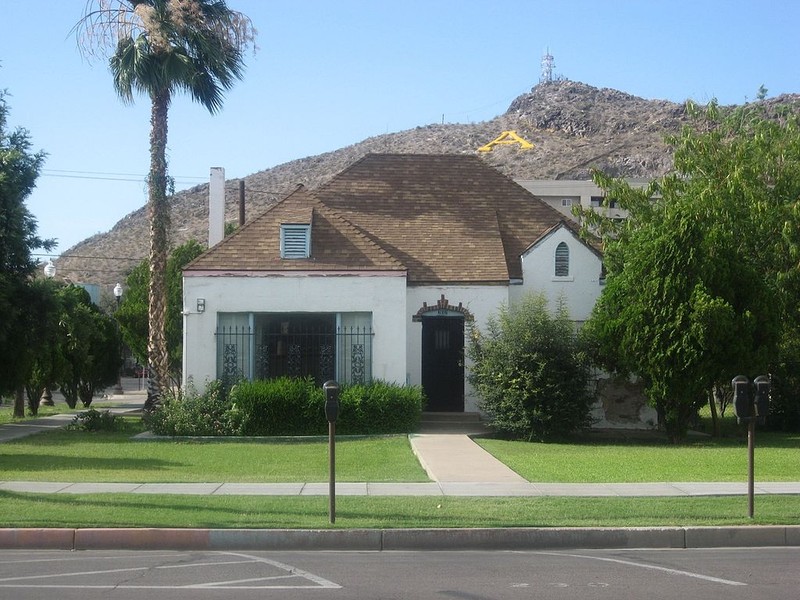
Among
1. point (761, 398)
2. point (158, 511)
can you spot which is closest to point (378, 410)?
point (158, 511)

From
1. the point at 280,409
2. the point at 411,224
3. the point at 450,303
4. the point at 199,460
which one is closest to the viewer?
the point at 199,460

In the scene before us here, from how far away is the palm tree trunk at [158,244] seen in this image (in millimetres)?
23500

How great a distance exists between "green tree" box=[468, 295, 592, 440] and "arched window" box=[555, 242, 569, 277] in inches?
122

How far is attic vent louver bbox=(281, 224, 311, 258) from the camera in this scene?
2258cm

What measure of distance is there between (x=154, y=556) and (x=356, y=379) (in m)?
12.4

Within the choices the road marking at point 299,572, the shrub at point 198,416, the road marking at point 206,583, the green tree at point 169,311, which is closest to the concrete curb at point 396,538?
the road marking at point 299,572

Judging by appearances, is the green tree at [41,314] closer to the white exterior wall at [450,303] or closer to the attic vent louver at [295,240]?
the attic vent louver at [295,240]

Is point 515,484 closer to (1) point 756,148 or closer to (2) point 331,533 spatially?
(2) point 331,533

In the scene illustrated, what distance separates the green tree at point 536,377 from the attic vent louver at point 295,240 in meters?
4.98

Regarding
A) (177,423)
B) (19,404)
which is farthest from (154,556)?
(19,404)

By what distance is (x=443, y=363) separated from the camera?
23938 millimetres

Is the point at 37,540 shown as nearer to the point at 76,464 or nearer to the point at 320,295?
the point at 76,464

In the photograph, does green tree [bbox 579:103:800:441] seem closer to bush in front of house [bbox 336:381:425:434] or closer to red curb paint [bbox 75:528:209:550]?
bush in front of house [bbox 336:381:425:434]

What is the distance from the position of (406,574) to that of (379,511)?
2535 mm
